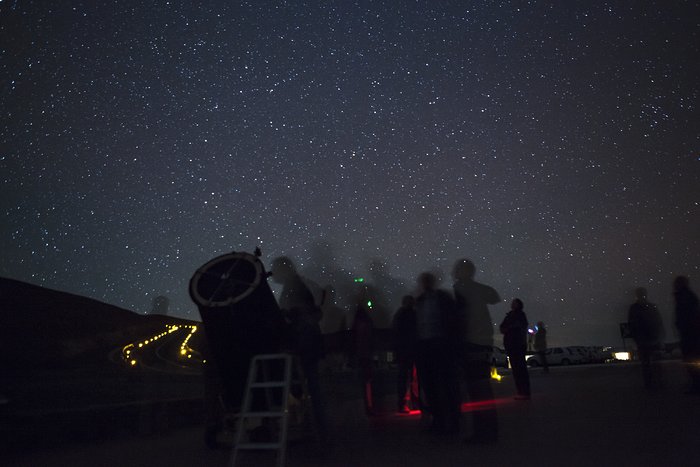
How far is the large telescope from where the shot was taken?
484 centimetres

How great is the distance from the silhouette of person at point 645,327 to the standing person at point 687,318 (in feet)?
3.62

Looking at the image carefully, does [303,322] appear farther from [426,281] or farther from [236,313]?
[426,281]

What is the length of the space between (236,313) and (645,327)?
7.57 meters

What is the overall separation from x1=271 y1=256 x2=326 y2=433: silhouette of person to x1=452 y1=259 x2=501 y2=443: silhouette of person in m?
1.57

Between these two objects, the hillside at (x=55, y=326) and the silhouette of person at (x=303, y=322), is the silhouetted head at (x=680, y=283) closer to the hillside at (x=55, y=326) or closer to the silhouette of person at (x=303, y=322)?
the silhouette of person at (x=303, y=322)

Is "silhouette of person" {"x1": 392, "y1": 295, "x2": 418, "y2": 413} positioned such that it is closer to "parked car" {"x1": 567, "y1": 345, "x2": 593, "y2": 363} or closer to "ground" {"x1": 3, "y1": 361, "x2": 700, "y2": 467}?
"ground" {"x1": 3, "y1": 361, "x2": 700, "y2": 467}

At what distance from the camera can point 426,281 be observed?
20.3 ft

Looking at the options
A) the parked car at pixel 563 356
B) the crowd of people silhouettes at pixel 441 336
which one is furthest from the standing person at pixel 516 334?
the parked car at pixel 563 356

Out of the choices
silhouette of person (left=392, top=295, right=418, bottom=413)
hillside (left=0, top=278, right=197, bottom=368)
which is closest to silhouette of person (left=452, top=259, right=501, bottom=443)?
silhouette of person (left=392, top=295, right=418, bottom=413)

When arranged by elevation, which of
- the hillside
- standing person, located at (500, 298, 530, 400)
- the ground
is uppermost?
the hillside

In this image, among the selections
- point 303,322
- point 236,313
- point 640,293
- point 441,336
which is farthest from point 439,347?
point 640,293

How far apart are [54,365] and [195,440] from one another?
57.8 feet

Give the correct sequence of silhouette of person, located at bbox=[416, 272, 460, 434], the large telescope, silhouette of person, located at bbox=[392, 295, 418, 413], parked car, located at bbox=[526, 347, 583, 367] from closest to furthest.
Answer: the large telescope < silhouette of person, located at bbox=[416, 272, 460, 434] < silhouette of person, located at bbox=[392, 295, 418, 413] < parked car, located at bbox=[526, 347, 583, 367]

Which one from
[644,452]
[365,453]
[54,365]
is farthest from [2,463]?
[54,365]
